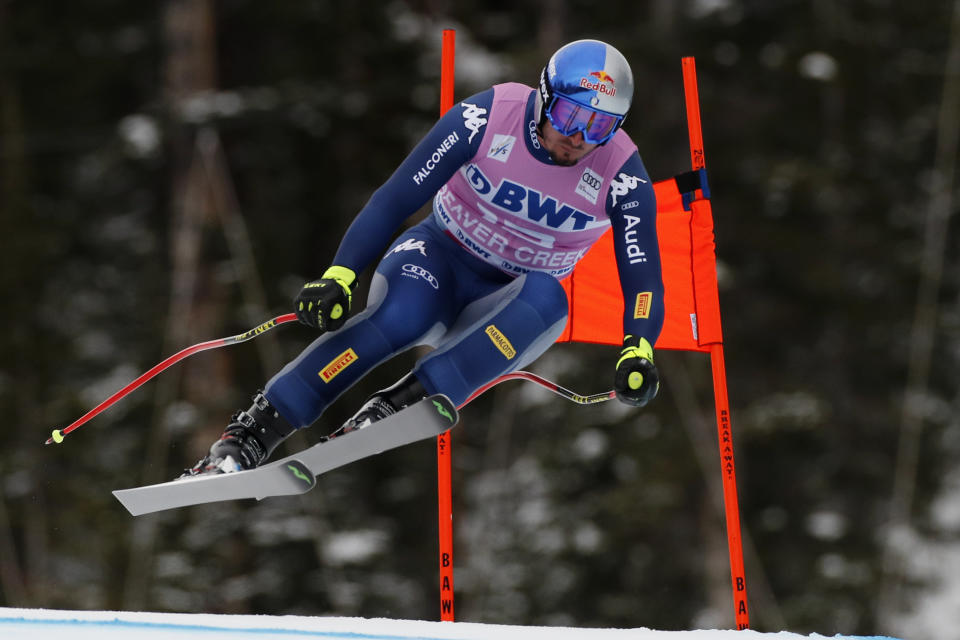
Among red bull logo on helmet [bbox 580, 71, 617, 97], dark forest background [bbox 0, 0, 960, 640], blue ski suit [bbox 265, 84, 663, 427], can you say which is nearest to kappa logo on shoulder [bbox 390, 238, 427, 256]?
blue ski suit [bbox 265, 84, 663, 427]

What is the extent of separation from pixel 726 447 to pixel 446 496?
1.03 metres

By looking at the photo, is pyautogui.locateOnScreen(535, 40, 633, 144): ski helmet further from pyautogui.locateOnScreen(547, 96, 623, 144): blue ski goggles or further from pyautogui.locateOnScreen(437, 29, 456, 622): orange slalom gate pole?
pyautogui.locateOnScreen(437, 29, 456, 622): orange slalom gate pole

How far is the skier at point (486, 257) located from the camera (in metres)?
3.24

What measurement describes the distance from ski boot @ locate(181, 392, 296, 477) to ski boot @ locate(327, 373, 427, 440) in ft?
0.65

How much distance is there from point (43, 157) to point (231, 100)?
9.14ft

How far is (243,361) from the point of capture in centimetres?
902

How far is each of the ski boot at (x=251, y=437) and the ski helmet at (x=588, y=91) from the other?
117cm

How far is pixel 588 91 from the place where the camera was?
10.6 ft

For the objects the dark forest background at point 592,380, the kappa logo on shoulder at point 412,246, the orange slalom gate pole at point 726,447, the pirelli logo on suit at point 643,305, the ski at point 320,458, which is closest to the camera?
the ski at point 320,458

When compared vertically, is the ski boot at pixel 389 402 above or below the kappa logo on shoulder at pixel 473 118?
below

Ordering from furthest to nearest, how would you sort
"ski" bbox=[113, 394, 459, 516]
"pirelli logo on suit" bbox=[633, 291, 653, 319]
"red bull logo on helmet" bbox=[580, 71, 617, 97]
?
1. "pirelli logo on suit" bbox=[633, 291, 653, 319]
2. "red bull logo on helmet" bbox=[580, 71, 617, 97]
3. "ski" bbox=[113, 394, 459, 516]

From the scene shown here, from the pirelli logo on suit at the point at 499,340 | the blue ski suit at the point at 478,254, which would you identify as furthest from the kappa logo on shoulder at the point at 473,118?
the pirelli logo on suit at the point at 499,340

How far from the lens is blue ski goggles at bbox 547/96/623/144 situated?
3242 mm

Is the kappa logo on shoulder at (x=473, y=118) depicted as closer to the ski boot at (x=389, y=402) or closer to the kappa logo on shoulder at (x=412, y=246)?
the kappa logo on shoulder at (x=412, y=246)
